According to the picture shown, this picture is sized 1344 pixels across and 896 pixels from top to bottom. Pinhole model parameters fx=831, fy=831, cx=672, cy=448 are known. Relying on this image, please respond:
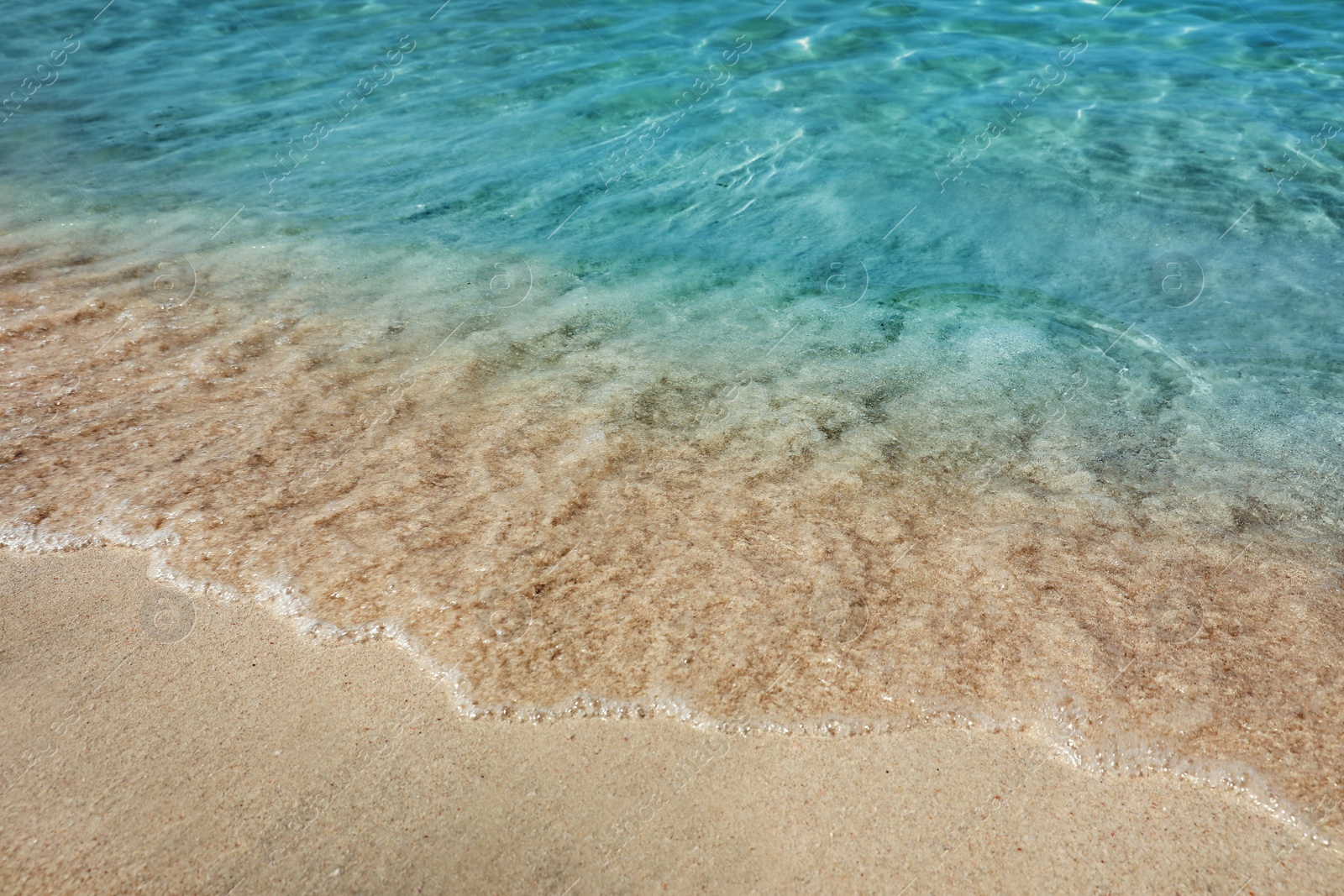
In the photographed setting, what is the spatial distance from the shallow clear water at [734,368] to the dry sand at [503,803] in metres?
0.14

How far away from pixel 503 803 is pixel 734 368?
8.86 ft

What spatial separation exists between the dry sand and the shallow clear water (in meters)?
0.14

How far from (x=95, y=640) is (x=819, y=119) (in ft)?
22.7

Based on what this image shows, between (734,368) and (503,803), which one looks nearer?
(503,803)

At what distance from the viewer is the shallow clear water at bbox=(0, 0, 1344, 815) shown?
276 cm

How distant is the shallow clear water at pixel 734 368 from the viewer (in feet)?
9.05

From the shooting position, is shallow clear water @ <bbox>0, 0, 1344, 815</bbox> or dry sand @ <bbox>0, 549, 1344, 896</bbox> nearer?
dry sand @ <bbox>0, 549, 1344, 896</bbox>

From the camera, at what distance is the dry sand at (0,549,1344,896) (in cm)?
213

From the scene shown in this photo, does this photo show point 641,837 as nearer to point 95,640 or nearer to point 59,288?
point 95,640

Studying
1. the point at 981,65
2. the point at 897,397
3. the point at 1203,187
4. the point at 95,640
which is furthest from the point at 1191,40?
the point at 95,640

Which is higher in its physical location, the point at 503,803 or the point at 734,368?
the point at 503,803

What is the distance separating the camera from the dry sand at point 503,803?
2133 millimetres

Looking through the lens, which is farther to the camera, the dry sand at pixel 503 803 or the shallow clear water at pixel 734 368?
the shallow clear water at pixel 734 368

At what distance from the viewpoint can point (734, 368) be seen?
446cm
